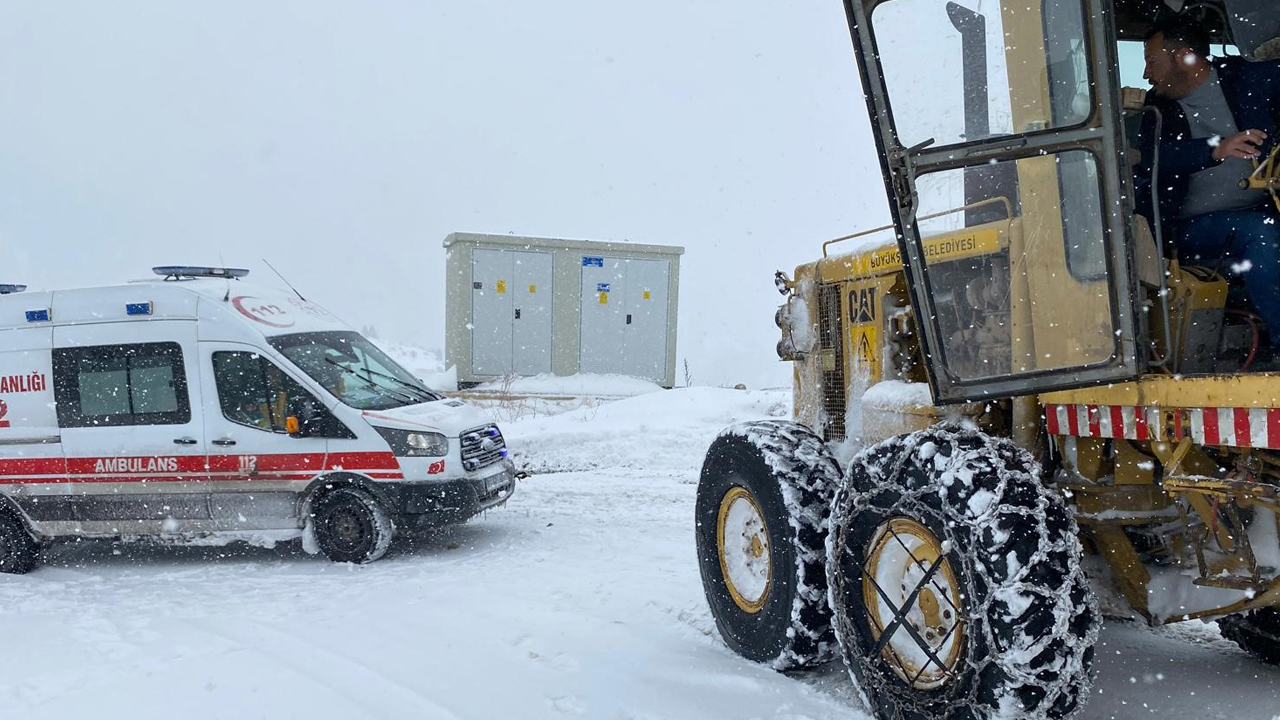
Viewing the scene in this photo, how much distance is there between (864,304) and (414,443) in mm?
4033

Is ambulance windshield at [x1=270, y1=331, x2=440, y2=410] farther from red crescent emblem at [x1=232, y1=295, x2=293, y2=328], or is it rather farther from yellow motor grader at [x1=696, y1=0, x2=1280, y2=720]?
yellow motor grader at [x1=696, y1=0, x2=1280, y2=720]

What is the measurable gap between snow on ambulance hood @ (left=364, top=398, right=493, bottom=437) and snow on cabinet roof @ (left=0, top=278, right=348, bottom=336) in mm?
1165

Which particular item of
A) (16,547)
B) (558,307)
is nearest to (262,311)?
(16,547)

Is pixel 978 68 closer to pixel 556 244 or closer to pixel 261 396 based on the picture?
pixel 261 396

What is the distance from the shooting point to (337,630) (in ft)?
18.0

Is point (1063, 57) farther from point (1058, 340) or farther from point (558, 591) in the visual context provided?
point (558, 591)

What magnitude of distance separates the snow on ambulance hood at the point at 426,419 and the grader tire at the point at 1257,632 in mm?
5333

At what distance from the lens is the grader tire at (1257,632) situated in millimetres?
4320

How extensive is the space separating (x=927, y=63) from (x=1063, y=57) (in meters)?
0.51

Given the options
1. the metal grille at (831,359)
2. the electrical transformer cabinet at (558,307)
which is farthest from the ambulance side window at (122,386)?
the electrical transformer cabinet at (558,307)

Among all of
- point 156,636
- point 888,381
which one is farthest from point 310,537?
point 888,381

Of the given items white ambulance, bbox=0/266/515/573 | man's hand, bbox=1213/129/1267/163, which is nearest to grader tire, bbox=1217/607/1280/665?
man's hand, bbox=1213/129/1267/163

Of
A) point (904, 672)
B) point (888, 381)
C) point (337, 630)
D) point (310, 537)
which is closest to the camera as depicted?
point (904, 672)

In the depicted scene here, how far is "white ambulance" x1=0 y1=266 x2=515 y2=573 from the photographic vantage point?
7598mm
